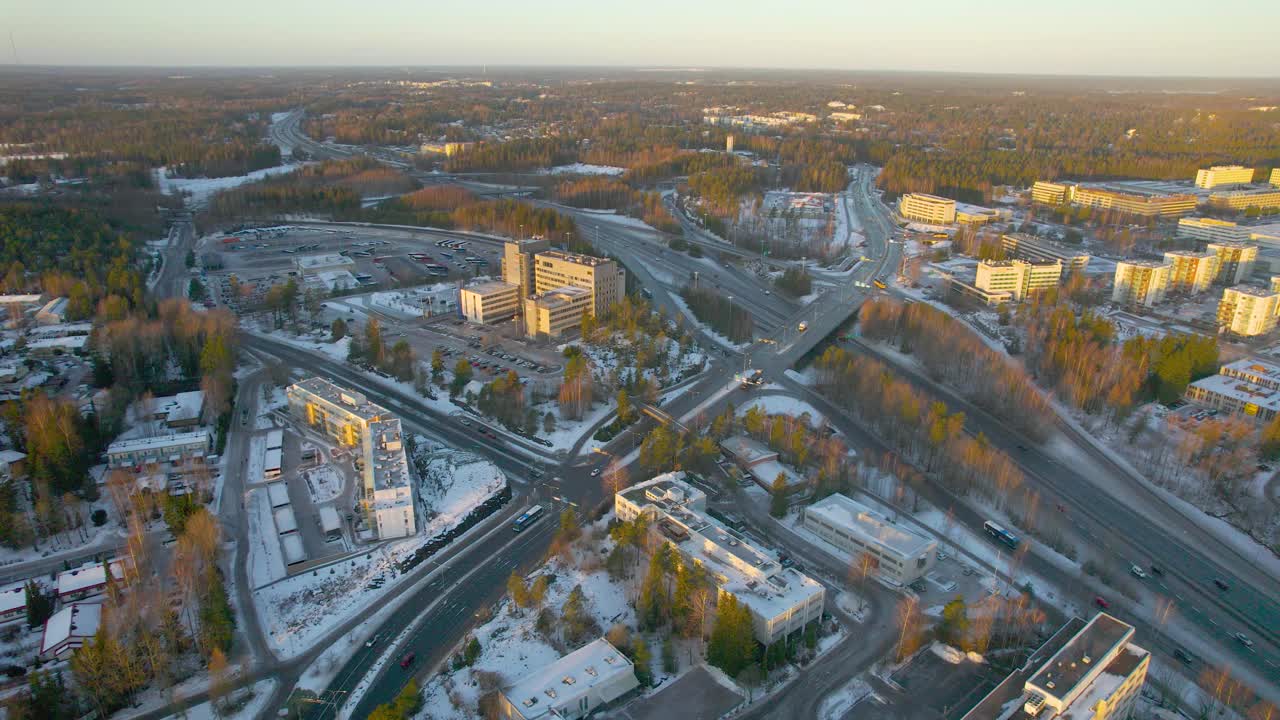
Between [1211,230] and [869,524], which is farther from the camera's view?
Answer: [1211,230]

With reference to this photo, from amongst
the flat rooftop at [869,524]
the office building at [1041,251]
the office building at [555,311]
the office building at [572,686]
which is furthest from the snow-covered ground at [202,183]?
the office building at [572,686]

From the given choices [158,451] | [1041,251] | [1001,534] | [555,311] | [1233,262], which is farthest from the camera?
[1041,251]

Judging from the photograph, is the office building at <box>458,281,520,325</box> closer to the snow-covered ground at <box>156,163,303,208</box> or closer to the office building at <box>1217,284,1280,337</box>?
the office building at <box>1217,284,1280,337</box>

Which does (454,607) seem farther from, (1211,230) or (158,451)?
(1211,230)

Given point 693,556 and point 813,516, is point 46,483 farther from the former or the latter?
point 813,516

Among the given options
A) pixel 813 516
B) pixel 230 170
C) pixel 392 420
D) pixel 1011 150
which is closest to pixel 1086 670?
pixel 813 516

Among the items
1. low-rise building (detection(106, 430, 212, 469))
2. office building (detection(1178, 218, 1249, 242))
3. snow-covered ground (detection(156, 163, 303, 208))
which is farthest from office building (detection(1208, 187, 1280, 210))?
→ snow-covered ground (detection(156, 163, 303, 208))

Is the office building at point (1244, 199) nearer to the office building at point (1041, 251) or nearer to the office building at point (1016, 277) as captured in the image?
the office building at point (1041, 251)

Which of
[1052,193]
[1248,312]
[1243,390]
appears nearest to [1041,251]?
[1248,312]
